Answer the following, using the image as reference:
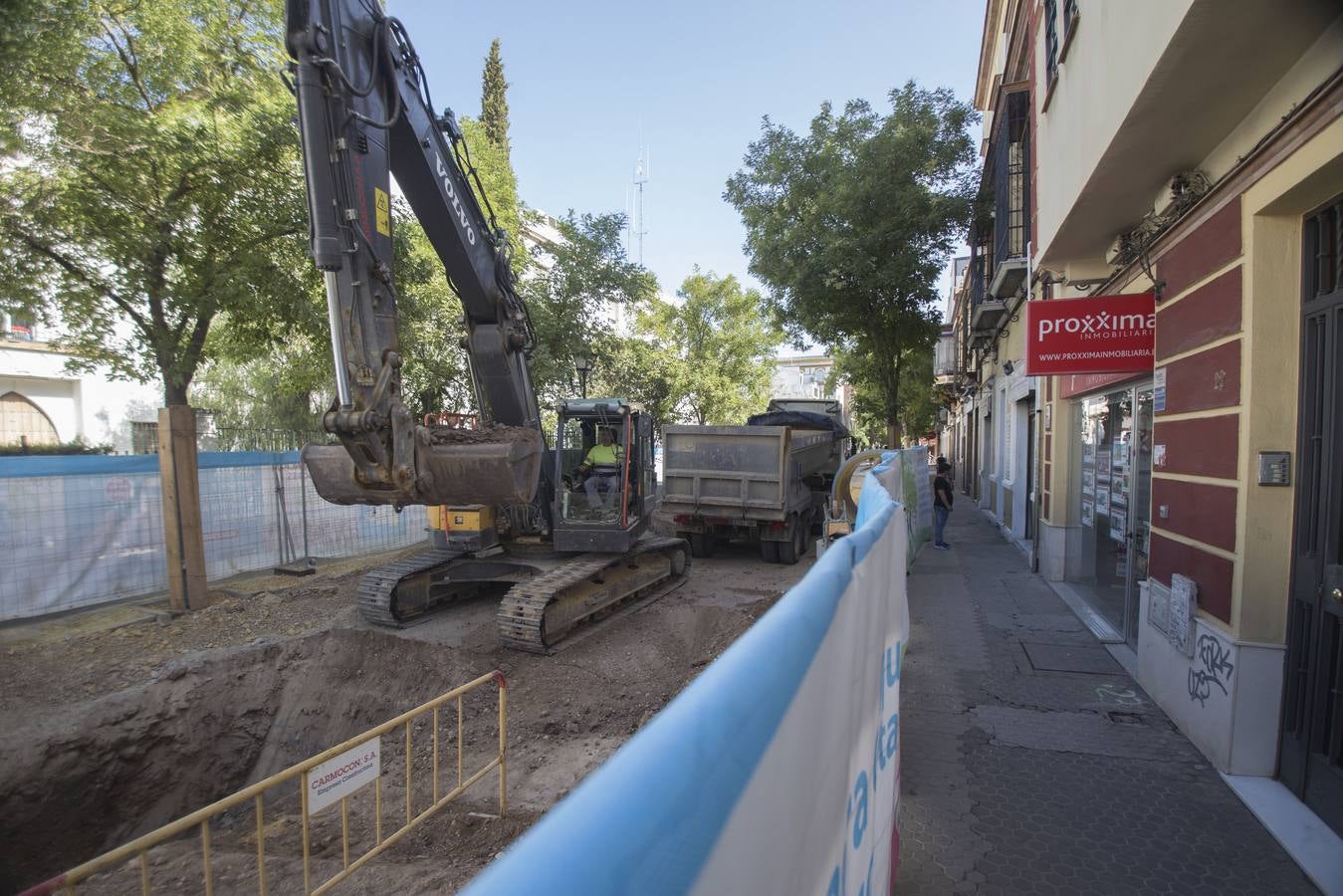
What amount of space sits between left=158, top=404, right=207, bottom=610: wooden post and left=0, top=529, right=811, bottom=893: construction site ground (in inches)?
13.4

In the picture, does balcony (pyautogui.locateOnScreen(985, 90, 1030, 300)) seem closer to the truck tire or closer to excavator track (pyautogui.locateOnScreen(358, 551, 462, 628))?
the truck tire

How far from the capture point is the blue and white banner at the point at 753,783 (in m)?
0.57

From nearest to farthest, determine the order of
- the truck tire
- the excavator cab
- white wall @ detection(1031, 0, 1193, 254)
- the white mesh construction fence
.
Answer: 1. white wall @ detection(1031, 0, 1193, 254)
2. the white mesh construction fence
3. the excavator cab
4. the truck tire

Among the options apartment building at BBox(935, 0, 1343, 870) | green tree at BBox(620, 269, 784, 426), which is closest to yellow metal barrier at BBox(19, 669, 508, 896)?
apartment building at BBox(935, 0, 1343, 870)

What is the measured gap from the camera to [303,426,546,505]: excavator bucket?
16.1 feet

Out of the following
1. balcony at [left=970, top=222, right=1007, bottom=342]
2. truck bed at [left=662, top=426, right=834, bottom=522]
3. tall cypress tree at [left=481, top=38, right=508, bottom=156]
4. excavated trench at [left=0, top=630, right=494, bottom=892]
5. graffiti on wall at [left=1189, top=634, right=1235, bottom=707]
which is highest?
tall cypress tree at [left=481, top=38, right=508, bottom=156]

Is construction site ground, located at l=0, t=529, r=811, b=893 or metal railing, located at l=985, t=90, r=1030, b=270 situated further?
metal railing, located at l=985, t=90, r=1030, b=270

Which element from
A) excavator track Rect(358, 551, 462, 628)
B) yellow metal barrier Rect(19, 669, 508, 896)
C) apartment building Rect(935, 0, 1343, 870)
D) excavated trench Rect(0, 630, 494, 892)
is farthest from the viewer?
excavator track Rect(358, 551, 462, 628)

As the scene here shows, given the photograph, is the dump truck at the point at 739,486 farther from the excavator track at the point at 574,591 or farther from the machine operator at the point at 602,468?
the machine operator at the point at 602,468

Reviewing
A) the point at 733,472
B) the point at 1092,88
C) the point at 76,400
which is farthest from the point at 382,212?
the point at 76,400

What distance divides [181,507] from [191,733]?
3596mm

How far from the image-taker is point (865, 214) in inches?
641

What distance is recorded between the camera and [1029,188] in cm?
1027

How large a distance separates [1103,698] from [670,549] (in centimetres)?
610
